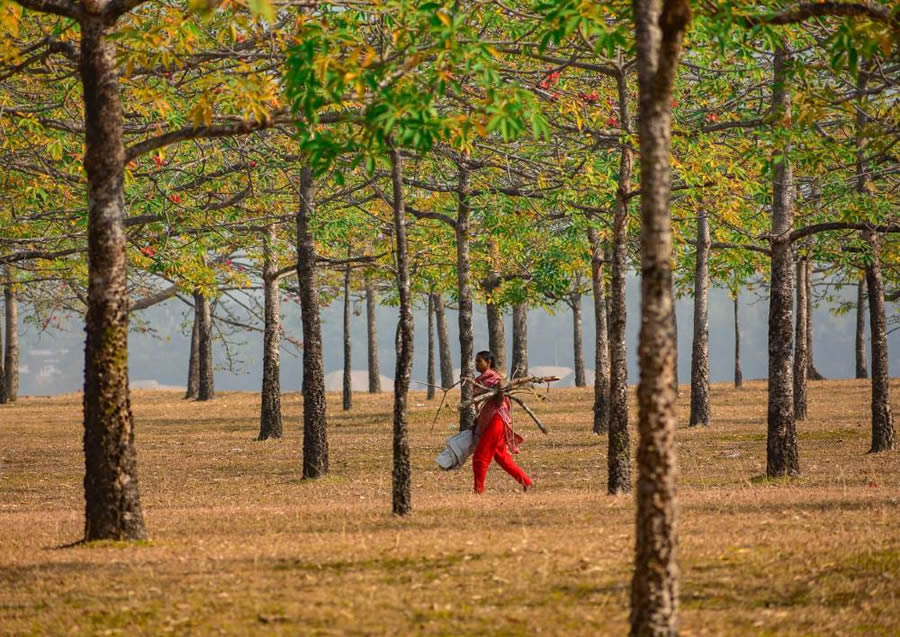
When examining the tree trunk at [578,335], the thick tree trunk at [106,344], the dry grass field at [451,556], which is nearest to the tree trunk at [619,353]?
the dry grass field at [451,556]

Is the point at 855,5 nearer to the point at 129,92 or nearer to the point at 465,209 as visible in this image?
the point at 129,92

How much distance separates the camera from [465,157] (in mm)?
22250

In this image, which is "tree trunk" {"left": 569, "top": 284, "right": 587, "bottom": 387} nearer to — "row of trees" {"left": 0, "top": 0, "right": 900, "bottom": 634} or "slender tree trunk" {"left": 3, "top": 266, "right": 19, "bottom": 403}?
"row of trees" {"left": 0, "top": 0, "right": 900, "bottom": 634}

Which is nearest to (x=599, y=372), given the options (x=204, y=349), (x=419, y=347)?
(x=204, y=349)

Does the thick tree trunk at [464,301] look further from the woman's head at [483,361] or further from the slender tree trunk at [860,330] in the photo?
the slender tree trunk at [860,330]

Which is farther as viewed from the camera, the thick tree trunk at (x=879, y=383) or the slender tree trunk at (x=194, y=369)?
the slender tree trunk at (x=194, y=369)

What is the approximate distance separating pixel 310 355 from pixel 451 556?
1131cm

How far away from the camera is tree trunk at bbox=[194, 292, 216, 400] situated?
4284cm

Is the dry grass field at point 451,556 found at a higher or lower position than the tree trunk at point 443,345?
lower

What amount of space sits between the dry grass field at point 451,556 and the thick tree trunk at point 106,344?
48 cm

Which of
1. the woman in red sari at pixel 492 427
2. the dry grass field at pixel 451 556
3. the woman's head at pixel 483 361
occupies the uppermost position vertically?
the woman's head at pixel 483 361

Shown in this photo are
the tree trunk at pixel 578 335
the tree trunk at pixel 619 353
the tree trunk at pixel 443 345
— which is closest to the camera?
the tree trunk at pixel 619 353

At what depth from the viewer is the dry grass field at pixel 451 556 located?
24.9 ft

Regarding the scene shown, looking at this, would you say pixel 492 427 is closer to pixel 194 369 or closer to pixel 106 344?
pixel 106 344
